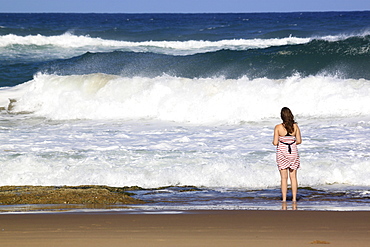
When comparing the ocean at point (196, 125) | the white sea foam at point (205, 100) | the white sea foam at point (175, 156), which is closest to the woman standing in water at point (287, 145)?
the ocean at point (196, 125)

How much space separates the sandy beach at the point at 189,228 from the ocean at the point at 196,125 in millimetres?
793

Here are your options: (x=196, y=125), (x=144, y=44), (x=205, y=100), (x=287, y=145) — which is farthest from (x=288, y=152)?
(x=144, y=44)

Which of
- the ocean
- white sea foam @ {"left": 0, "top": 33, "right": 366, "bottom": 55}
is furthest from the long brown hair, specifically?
white sea foam @ {"left": 0, "top": 33, "right": 366, "bottom": 55}

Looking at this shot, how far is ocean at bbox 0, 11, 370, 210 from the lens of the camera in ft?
26.8

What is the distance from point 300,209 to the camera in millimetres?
6156

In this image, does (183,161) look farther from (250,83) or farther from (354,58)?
(354,58)

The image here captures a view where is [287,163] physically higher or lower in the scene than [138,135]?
lower

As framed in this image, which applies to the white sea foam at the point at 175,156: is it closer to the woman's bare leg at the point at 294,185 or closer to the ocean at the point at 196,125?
the ocean at the point at 196,125

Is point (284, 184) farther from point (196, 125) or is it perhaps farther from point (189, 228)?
point (196, 125)

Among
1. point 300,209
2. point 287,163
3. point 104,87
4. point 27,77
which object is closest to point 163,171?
point 287,163

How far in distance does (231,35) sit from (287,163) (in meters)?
39.7

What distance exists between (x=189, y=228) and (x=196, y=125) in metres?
8.66

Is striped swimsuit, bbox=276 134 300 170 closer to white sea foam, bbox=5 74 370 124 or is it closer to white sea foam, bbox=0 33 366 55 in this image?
white sea foam, bbox=5 74 370 124

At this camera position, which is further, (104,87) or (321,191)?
(104,87)
